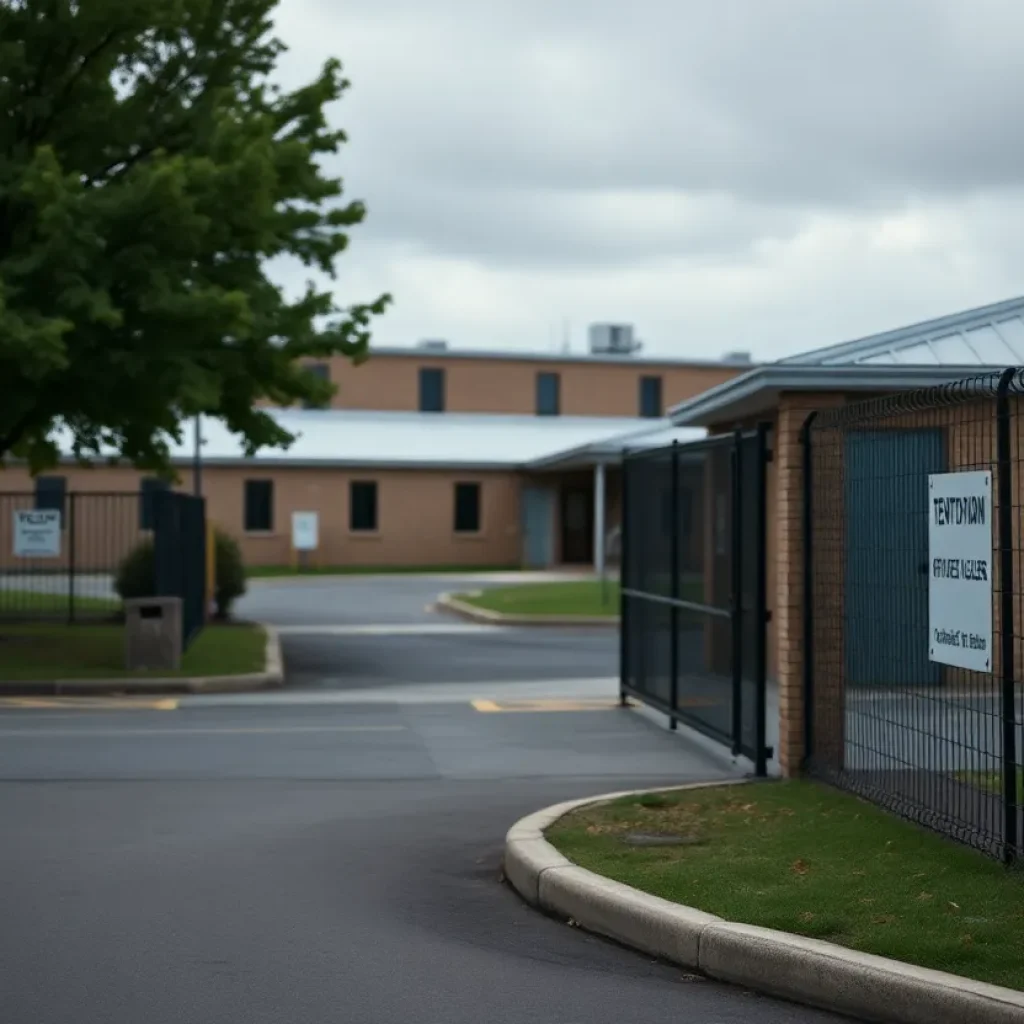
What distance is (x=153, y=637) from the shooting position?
67.9 ft

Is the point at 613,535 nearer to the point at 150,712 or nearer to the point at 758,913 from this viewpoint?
the point at 150,712

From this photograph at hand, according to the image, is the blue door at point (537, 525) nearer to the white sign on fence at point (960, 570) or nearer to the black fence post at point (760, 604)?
the black fence post at point (760, 604)

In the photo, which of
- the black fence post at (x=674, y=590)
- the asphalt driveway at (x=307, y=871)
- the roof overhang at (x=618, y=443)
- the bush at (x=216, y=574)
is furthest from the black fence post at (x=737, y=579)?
the roof overhang at (x=618, y=443)

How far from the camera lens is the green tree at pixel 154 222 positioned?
19.8 meters

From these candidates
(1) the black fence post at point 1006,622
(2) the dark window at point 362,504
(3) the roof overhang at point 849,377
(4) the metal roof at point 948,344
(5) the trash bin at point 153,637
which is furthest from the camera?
(2) the dark window at point 362,504

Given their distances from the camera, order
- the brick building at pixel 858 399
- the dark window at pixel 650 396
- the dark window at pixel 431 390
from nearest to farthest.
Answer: the brick building at pixel 858 399, the dark window at pixel 431 390, the dark window at pixel 650 396

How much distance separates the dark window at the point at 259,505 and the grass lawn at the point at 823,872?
1727 inches

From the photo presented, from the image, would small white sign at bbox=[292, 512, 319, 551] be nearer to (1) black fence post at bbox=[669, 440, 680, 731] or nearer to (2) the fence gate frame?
(1) black fence post at bbox=[669, 440, 680, 731]

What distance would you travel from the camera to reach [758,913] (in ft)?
24.7

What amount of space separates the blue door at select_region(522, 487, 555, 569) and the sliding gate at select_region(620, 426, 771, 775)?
37.3 metres

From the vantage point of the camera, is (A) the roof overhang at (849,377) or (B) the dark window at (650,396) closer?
(A) the roof overhang at (849,377)

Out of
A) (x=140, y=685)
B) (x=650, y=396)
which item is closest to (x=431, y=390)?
(x=650, y=396)

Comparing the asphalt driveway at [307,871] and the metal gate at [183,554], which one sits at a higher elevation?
the metal gate at [183,554]

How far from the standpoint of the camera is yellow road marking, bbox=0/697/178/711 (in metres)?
18.0
